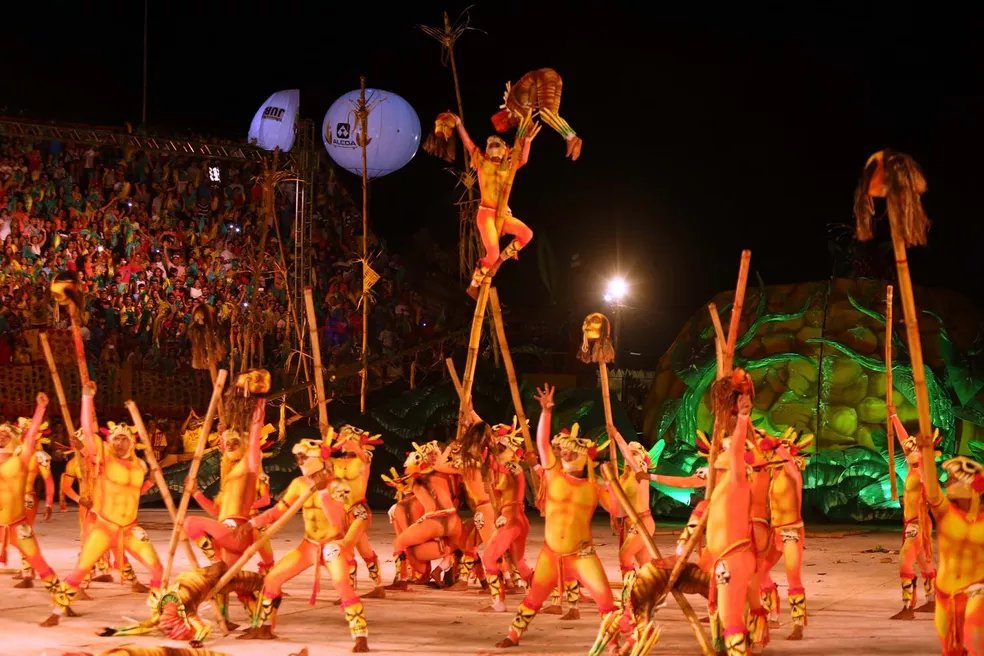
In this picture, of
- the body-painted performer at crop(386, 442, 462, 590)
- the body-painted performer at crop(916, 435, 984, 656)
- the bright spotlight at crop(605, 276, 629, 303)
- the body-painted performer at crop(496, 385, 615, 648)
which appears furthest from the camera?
the bright spotlight at crop(605, 276, 629, 303)

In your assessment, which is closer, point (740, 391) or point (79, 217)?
point (740, 391)

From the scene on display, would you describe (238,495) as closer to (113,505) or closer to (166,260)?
(113,505)

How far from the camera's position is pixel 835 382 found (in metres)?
14.3

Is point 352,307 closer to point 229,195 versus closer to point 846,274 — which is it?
point 229,195

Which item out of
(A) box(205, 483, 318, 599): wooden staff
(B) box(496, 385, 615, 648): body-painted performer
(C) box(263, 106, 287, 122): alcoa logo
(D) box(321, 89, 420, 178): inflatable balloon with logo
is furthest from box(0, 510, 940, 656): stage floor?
(C) box(263, 106, 287, 122): alcoa logo

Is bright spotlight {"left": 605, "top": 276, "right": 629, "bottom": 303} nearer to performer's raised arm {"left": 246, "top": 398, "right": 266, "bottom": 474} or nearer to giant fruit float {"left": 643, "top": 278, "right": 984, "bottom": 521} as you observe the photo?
giant fruit float {"left": 643, "top": 278, "right": 984, "bottom": 521}

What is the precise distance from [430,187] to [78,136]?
6952 mm

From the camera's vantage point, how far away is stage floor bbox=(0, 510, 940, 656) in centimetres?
696

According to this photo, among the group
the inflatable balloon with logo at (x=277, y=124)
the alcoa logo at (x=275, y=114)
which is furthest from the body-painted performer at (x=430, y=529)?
the alcoa logo at (x=275, y=114)

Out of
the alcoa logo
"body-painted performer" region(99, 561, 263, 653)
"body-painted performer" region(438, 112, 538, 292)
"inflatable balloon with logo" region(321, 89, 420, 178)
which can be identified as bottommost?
"body-painted performer" region(99, 561, 263, 653)

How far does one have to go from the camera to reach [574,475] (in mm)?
7586

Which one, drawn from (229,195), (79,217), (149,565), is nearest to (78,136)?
(79,217)

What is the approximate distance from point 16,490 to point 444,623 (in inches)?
116

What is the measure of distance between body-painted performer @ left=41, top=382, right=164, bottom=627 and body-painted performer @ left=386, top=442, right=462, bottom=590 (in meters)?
2.09
